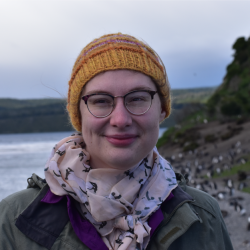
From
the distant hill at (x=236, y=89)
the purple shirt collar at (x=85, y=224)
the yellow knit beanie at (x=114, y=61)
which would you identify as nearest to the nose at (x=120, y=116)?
the yellow knit beanie at (x=114, y=61)

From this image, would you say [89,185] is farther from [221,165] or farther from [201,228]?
[221,165]

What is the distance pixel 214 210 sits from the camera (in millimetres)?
2328

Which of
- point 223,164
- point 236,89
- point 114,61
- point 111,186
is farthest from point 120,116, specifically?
point 236,89

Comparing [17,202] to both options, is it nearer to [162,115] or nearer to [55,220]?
[55,220]

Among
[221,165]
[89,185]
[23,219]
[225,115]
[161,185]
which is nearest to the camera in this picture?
[23,219]

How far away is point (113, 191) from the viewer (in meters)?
2.05

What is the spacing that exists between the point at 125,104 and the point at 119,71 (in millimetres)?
237

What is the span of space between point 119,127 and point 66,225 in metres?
0.75

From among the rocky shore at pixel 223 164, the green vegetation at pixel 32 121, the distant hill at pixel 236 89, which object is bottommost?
the green vegetation at pixel 32 121

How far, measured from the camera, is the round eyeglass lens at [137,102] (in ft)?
6.63

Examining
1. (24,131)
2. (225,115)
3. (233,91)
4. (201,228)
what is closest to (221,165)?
(225,115)

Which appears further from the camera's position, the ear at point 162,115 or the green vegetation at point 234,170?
the green vegetation at point 234,170

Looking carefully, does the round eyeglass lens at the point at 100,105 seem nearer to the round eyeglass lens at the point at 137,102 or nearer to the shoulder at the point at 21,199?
the round eyeglass lens at the point at 137,102

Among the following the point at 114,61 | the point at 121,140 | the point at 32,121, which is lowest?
the point at 32,121
